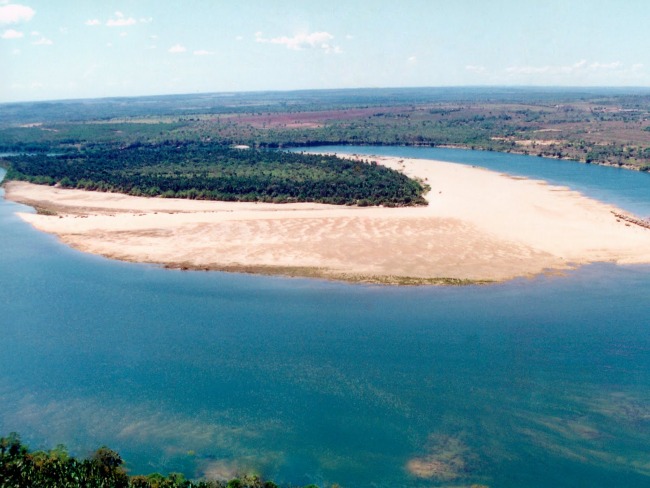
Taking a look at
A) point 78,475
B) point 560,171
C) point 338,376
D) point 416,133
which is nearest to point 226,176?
point 560,171

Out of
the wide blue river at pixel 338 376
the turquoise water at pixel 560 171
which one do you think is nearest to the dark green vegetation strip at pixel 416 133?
the turquoise water at pixel 560 171

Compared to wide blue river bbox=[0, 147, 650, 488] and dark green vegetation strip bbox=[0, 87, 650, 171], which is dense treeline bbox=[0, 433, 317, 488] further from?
dark green vegetation strip bbox=[0, 87, 650, 171]

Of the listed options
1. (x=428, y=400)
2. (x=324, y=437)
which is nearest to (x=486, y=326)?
(x=428, y=400)

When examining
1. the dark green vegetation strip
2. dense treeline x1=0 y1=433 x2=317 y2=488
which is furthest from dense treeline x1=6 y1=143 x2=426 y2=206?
dense treeline x1=0 y1=433 x2=317 y2=488

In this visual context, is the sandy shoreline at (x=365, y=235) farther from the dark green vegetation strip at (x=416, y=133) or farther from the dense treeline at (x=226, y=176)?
the dark green vegetation strip at (x=416, y=133)

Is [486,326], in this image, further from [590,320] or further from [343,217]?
[343,217]

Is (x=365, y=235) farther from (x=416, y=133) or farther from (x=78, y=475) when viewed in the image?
(x=416, y=133)

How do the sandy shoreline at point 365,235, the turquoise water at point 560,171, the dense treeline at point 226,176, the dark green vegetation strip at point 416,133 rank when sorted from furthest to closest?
1. the dark green vegetation strip at point 416,133
2. the turquoise water at point 560,171
3. the dense treeline at point 226,176
4. the sandy shoreline at point 365,235
